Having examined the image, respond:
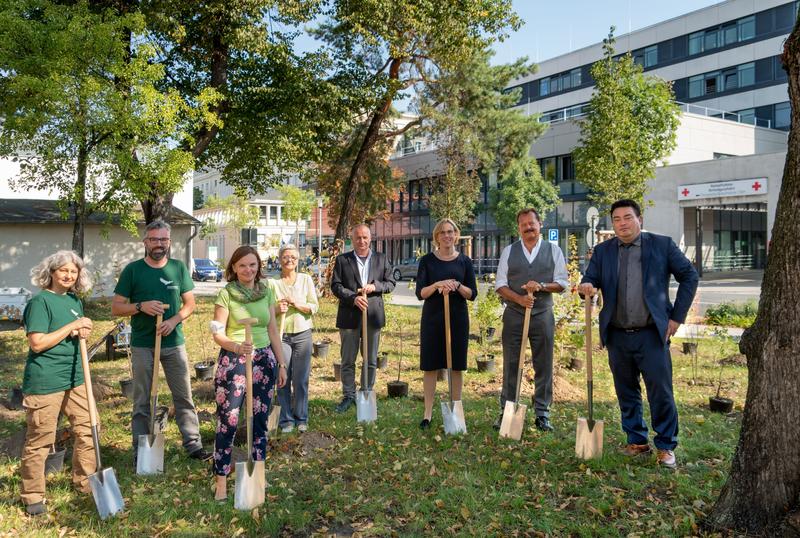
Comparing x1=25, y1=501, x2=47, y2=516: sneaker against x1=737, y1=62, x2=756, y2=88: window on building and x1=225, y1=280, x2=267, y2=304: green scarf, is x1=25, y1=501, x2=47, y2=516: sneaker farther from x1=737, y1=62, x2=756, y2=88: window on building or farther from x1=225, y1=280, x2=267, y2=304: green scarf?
x1=737, y1=62, x2=756, y2=88: window on building

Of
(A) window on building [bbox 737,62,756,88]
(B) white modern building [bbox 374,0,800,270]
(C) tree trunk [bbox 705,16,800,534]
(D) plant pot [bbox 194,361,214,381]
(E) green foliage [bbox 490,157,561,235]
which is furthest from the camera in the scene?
(A) window on building [bbox 737,62,756,88]

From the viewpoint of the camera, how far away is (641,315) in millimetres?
4711

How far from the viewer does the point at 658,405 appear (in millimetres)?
4719

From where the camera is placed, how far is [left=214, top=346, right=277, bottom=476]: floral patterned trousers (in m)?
4.32

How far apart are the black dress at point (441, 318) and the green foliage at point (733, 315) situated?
8.95 meters

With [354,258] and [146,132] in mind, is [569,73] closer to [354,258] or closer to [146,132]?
[146,132]

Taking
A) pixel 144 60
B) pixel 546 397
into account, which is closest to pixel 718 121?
pixel 144 60

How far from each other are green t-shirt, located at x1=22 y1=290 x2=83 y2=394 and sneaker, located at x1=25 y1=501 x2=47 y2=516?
0.76m

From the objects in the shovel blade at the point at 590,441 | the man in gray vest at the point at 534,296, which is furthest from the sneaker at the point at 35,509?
the shovel blade at the point at 590,441

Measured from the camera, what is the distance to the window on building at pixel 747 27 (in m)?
38.2

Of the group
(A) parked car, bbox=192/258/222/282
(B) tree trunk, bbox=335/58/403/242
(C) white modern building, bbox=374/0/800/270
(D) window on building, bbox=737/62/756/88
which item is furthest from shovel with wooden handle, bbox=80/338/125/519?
(D) window on building, bbox=737/62/756/88

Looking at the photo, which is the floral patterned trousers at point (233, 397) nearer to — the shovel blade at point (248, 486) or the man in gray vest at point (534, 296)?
the shovel blade at point (248, 486)

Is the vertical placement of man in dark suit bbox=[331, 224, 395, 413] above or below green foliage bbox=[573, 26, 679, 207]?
below

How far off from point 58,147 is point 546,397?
39.1 feet
